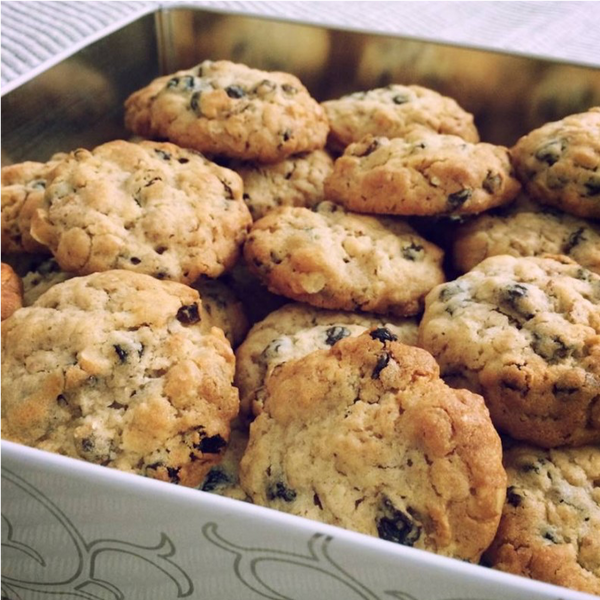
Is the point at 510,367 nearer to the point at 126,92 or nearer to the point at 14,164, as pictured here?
the point at 14,164

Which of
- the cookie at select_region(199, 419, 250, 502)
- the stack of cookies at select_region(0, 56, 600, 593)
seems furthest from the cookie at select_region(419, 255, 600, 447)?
the cookie at select_region(199, 419, 250, 502)

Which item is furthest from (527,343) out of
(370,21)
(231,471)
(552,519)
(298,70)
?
(370,21)

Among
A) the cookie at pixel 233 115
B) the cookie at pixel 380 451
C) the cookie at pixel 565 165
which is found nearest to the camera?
the cookie at pixel 380 451

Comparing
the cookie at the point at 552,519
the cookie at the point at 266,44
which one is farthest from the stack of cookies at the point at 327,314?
the cookie at the point at 266,44

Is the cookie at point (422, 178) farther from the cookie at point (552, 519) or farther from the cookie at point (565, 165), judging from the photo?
the cookie at point (552, 519)

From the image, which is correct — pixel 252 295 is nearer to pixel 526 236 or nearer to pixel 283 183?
pixel 283 183

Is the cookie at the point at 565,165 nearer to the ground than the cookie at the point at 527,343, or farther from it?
farther from it

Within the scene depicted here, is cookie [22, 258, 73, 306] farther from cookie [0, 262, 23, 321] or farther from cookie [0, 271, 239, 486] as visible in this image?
cookie [0, 271, 239, 486]
